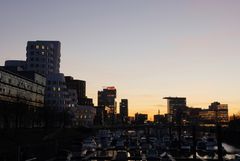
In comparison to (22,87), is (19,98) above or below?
below

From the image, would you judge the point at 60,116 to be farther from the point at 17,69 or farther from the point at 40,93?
the point at 17,69

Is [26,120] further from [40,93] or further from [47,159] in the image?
[47,159]

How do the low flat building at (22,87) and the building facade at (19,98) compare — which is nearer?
the building facade at (19,98)

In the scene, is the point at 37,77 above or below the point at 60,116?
above

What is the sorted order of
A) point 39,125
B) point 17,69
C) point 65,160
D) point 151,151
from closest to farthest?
1. point 65,160
2. point 151,151
3. point 39,125
4. point 17,69

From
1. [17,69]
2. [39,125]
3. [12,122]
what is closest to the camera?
[12,122]

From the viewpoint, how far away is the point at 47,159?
3233 inches

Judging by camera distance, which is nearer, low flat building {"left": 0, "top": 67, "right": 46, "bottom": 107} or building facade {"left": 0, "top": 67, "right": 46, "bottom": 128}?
→ building facade {"left": 0, "top": 67, "right": 46, "bottom": 128}

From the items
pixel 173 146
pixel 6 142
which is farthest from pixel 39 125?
pixel 6 142

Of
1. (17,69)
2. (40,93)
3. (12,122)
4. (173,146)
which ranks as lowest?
(173,146)

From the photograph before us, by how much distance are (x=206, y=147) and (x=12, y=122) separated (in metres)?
74.5

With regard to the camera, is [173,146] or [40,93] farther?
[40,93]

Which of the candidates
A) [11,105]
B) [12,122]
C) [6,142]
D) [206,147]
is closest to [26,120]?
[12,122]

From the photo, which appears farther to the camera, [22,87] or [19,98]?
[22,87]
